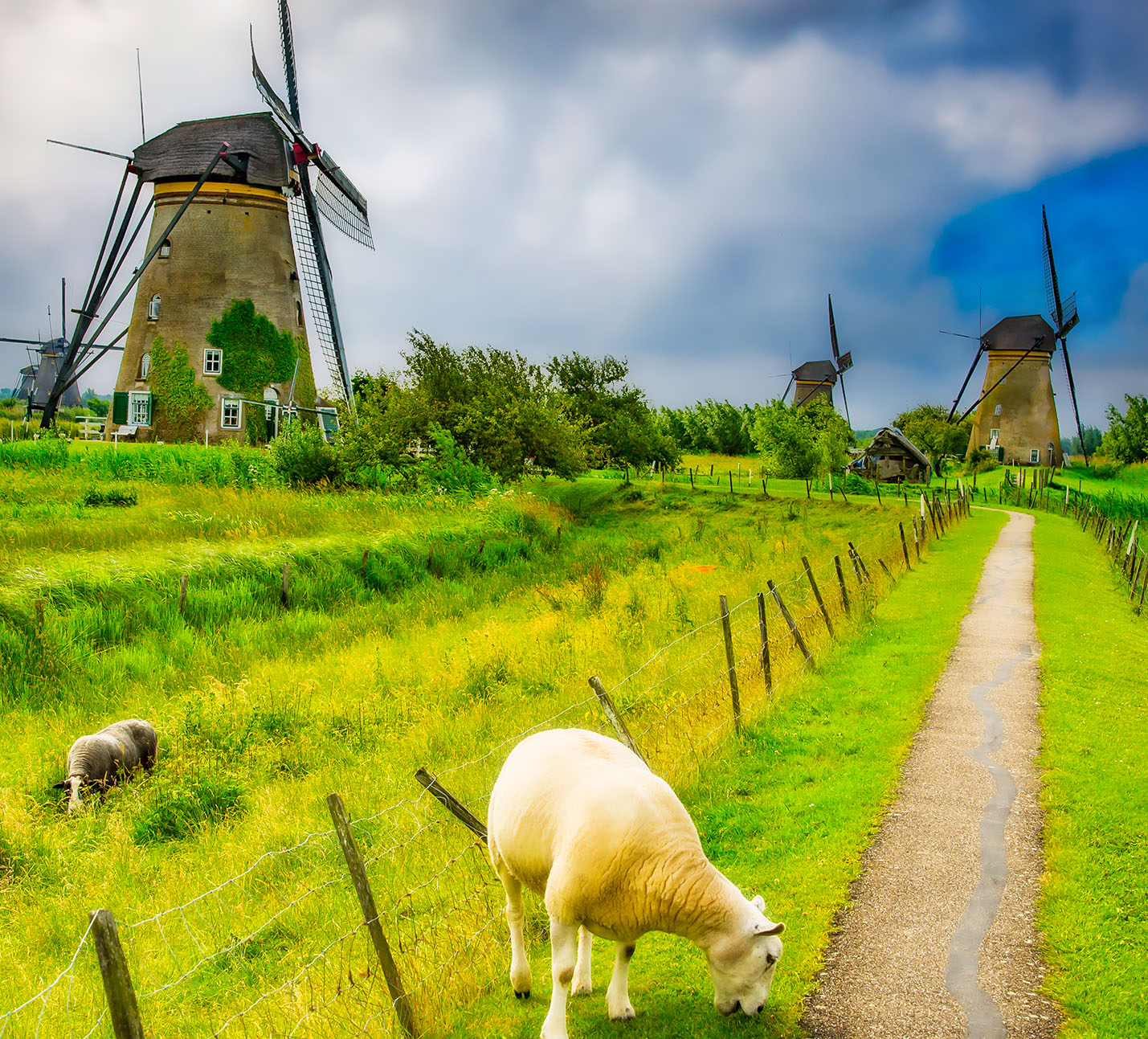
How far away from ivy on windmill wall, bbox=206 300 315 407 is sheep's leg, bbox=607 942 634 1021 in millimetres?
40277

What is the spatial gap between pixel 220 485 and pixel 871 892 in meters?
29.0

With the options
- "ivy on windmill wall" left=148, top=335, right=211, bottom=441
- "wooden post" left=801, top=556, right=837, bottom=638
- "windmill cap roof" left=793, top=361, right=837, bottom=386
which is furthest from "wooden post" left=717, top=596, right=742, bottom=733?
"windmill cap roof" left=793, top=361, right=837, bottom=386

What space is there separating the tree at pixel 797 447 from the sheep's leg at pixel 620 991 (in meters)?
43.9

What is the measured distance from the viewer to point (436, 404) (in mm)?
40219

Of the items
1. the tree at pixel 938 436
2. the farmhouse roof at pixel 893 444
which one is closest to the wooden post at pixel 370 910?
the farmhouse roof at pixel 893 444

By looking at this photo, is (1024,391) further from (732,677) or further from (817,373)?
(732,677)

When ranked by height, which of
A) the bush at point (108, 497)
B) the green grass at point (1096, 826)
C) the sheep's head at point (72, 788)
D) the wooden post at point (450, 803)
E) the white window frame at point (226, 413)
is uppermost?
the white window frame at point (226, 413)

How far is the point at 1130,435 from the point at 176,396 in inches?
2754

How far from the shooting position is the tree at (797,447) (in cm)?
4806

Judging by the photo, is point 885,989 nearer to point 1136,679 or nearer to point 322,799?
point 322,799

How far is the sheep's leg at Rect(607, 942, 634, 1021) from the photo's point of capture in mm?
4871

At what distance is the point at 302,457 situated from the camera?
3334cm

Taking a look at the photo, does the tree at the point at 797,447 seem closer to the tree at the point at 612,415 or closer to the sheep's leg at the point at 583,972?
the tree at the point at 612,415

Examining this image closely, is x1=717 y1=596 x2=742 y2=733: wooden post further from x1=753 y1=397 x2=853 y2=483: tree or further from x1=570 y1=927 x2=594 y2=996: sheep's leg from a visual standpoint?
x1=753 y1=397 x2=853 y2=483: tree
